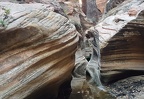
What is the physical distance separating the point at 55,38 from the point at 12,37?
3.93 feet

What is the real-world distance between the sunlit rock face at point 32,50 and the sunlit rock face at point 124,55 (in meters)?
1.67

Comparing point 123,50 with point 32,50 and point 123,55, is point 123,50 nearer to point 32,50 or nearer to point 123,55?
point 123,55

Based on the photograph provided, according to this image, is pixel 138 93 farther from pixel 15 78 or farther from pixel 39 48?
pixel 15 78

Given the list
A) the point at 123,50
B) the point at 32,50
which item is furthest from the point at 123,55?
the point at 32,50

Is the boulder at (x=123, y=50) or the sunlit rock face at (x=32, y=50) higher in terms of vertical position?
the sunlit rock face at (x=32, y=50)

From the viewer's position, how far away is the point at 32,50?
18.3 ft

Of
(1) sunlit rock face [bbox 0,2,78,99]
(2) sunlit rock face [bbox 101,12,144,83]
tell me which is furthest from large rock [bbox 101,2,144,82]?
(1) sunlit rock face [bbox 0,2,78,99]

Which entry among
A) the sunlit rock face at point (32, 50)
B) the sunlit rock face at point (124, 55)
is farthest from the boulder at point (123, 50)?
the sunlit rock face at point (32, 50)

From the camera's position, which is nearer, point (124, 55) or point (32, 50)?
point (32, 50)

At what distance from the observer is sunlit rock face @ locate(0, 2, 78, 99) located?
5.03m

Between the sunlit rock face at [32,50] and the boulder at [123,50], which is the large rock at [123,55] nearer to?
the boulder at [123,50]

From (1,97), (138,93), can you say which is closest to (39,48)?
(1,97)

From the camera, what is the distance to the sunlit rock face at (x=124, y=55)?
7883mm

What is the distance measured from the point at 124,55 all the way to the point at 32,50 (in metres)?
3.40
